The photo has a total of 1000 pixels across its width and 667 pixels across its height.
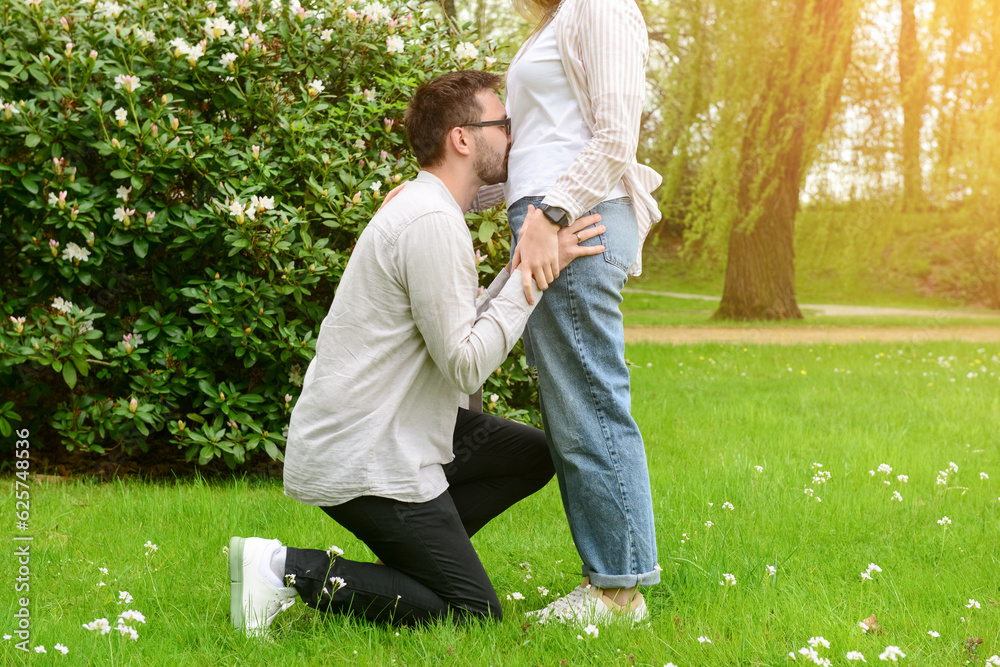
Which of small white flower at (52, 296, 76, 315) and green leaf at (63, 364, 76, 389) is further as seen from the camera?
small white flower at (52, 296, 76, 315)

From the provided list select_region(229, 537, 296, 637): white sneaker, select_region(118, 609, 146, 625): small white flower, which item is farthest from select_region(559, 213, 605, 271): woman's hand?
select_region(118, 609, 146, 625): small white flower

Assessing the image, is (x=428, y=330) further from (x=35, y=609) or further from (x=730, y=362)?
(x=730, y=362)

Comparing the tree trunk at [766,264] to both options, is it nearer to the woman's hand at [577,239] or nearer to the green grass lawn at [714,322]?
the green grass lawn at [714,322]

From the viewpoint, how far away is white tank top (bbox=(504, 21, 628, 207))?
7.59 feet

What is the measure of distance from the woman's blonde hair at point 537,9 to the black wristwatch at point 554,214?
0.59 meters

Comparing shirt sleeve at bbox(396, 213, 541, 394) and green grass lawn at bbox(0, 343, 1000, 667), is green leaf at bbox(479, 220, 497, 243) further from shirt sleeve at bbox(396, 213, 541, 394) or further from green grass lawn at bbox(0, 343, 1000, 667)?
shirt sleeve at bbox(396, 213, 541, 394)

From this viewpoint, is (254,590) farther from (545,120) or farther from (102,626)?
(545,120)

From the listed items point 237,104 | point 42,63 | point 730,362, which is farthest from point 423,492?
point 730,362

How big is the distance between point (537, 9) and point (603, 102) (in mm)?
458

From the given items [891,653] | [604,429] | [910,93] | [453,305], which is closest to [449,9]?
[453,305]

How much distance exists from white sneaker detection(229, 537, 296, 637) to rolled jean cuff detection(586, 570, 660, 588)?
2.87ft

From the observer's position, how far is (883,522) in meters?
3.55

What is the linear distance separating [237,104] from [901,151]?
11.0 m

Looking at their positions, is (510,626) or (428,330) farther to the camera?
(510,626)
